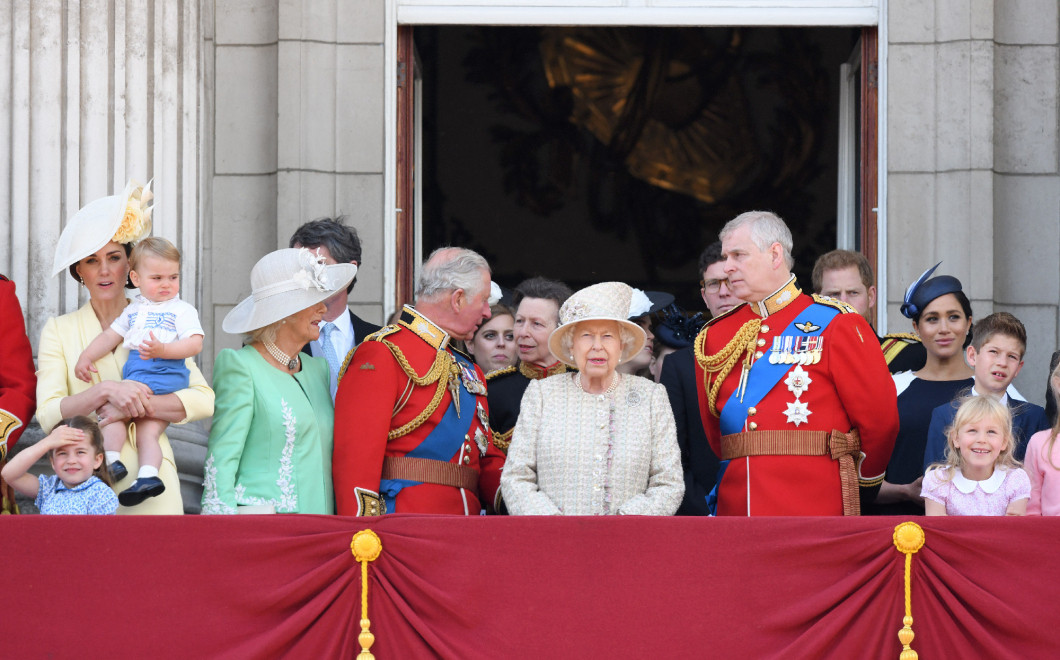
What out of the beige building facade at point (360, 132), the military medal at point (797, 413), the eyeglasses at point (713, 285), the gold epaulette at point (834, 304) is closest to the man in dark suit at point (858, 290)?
the eyeglasses at point (713, 285)

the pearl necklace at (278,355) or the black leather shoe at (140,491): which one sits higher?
the pearl necklace at (278,355)

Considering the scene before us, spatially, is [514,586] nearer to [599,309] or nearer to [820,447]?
[599,309]

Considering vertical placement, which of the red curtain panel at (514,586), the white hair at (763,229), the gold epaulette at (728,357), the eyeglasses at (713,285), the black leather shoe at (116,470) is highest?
the white hair at (763,229)

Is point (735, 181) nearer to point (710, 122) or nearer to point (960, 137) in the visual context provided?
point (710, 122)

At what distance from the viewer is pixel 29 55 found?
21.2 feet

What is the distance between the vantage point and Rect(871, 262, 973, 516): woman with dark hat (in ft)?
16.7

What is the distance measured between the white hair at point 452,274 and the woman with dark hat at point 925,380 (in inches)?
61.0

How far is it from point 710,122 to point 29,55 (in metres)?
6.47

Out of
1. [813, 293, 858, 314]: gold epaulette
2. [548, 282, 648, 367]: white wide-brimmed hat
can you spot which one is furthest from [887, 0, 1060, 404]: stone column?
[548, 282, 648, 367]: white wide-brimmed hat

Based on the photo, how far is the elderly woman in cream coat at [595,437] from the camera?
14.5 ft

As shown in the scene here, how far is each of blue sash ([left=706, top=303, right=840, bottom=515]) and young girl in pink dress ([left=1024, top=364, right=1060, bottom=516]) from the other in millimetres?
758

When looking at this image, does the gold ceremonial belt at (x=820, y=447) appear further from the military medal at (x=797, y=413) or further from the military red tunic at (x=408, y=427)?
the military red tunic at (x=408, y=427)

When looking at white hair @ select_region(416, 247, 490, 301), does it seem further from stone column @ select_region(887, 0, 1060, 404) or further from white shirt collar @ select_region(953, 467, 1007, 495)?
stone column @ select_region(887, 0, 1060, 404)

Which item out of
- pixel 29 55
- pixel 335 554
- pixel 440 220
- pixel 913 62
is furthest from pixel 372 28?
pixel 440 220
